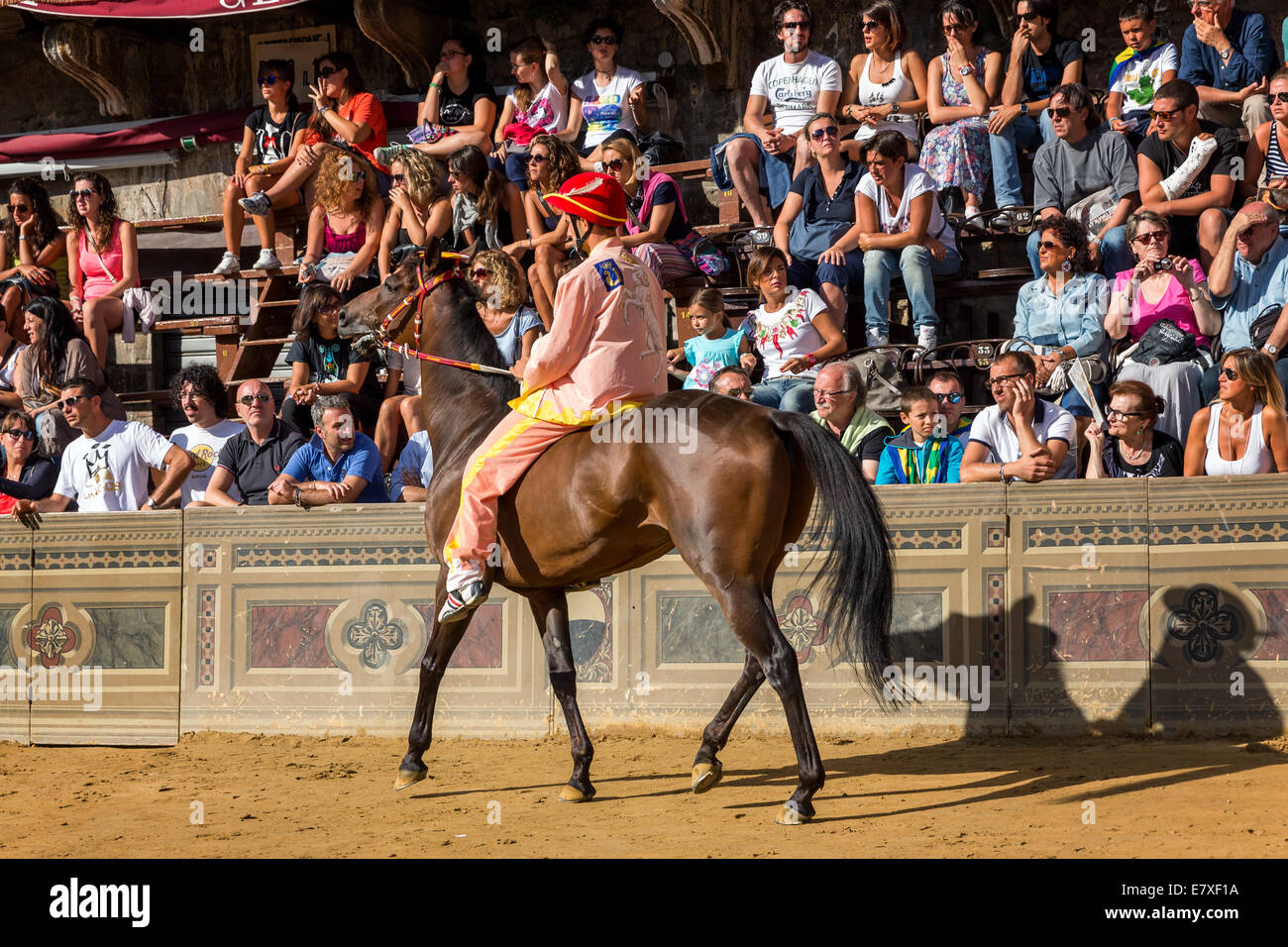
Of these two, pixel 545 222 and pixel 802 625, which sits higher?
pixel 545 222

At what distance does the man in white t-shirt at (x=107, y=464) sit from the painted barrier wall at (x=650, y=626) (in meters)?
0.47

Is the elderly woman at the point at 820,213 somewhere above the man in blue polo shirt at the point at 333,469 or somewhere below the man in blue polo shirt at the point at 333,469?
above

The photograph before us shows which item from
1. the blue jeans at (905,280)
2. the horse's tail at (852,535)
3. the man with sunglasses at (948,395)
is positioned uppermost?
the blue jeans at (905,280)

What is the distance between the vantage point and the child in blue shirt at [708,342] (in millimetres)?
9625

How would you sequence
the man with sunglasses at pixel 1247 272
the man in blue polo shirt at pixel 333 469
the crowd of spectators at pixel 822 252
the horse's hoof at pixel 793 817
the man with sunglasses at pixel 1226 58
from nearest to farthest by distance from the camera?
the horse's hoof at pixel 793 817, the crowd of spectators at pixel 822 252, the man in blue polo shirt at pixel 333 469, the man with sunglasses at pixel 1247 272, the man with sunglasses at pixel 1226 58

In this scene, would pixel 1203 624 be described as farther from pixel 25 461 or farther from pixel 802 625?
pixel 25 461

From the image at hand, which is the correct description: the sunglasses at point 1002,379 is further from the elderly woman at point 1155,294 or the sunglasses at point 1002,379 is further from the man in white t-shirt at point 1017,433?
the elderly woman at point 1155,294

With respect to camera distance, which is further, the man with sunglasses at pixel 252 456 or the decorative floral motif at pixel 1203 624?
the man with sunglasses at pixel 252 456

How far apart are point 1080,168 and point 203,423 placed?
654cm

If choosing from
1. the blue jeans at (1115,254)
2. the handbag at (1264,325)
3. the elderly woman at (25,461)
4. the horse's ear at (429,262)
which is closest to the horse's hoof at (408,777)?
the horse's ear at (429,262)

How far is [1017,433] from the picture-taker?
7.84 m

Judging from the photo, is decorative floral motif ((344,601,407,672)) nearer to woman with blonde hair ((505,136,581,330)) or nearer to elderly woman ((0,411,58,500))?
elderly woman ((0,411,58,500))

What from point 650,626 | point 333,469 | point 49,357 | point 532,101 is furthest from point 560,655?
point 532,101

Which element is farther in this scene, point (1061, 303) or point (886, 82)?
point (886, 82)
